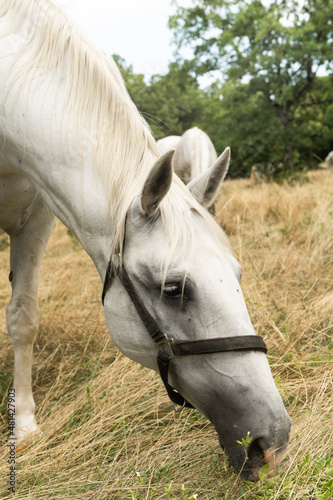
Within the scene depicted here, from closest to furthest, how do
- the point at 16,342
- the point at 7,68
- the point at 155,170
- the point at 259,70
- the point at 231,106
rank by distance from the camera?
the point at 155,170, the point at 7,68, the point at 16,342, the point at 259,70, the point at 231,106

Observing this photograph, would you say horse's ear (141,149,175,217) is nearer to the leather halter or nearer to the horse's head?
the horse's head

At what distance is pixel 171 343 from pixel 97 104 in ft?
3.21

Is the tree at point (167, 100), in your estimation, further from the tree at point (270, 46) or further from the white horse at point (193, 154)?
the white horse at point (193, 154)

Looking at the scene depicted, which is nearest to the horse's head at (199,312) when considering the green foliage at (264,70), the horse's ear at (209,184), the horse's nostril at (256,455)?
the horse's nostril at (256,455)

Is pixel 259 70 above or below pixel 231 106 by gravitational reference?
above

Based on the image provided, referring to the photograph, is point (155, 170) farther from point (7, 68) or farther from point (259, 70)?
point (259, 70)

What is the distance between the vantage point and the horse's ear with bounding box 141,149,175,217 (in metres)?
1.36

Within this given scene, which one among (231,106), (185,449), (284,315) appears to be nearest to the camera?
(185,449)

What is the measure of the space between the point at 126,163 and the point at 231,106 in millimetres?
15249

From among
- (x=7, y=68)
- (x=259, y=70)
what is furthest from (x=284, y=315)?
(x=259, y=70)

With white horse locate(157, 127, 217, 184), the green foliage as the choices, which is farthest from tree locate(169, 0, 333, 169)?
white horse locate(157, 127, 217, 184)

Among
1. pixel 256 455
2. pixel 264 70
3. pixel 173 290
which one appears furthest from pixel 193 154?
pixel 264 70

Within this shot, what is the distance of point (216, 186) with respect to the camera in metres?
1.75

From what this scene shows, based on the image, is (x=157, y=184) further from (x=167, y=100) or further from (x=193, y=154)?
(x=167, y=100)
